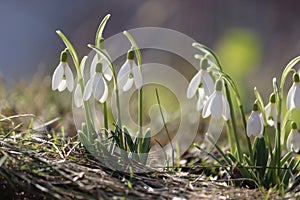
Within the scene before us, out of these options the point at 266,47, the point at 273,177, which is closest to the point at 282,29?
the point at 266,47

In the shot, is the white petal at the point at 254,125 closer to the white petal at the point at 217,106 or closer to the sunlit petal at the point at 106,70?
the white petal at the point at 217,106

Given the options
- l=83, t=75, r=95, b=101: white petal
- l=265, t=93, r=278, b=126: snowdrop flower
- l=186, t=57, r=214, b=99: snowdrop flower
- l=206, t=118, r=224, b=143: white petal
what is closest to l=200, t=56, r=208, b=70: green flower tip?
l=186, t=57, r=214, b=99: snowdrop flower

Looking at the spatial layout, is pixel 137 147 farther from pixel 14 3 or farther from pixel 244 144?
pixel 14 3

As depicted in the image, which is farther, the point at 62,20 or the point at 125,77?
the point at 62,20

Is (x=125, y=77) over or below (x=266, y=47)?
below

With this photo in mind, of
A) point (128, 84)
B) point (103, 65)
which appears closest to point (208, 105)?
point (128, 84)

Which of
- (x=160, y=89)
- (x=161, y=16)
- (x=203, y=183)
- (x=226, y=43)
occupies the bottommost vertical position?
(x=203, y=183)

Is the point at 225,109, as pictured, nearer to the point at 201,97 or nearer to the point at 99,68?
the point at 201,97
